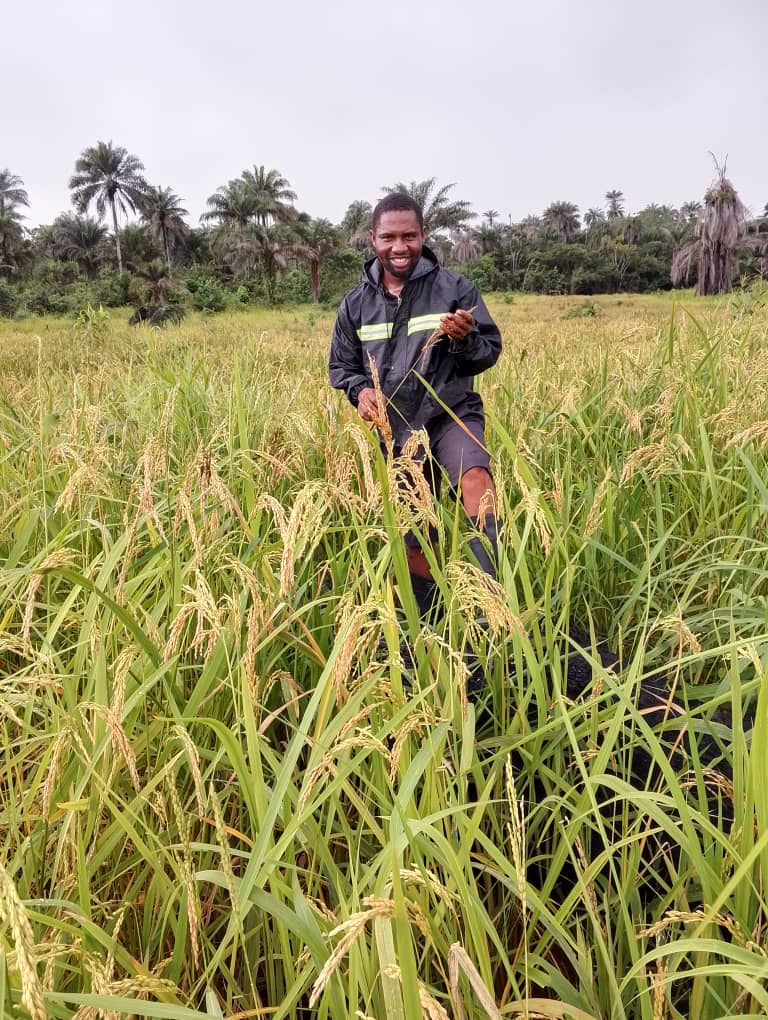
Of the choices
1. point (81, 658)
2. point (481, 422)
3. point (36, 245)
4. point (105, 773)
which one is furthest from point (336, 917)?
point (36, 245)

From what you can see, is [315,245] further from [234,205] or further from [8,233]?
[8,233]

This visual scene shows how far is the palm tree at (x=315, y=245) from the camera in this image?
3969cm

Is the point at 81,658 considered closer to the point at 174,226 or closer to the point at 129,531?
the point at 129,531

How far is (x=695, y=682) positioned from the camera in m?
1.47

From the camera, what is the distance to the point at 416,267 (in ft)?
9.95

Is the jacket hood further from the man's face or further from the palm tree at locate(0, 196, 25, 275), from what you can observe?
the palm tree at locate(0, 196, 25, 275)

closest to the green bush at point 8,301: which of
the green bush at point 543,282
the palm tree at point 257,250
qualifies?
the palm tree at point 257,250

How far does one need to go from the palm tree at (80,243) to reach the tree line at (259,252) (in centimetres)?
7

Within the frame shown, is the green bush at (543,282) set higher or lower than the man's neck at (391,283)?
higher

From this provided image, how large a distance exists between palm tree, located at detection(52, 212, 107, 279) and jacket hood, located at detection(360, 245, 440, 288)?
48.4 meters

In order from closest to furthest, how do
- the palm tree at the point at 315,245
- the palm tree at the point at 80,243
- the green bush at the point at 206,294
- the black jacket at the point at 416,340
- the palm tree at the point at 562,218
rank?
the black jacket at the point at 416,340 → the green bush at the point at 206,294 → the palm tree at the point at 315,245 → the palm tree at the point at 80,243 → the palm tree at the point at 562,218

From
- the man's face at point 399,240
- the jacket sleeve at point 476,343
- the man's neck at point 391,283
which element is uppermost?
the man's face at point 399,240

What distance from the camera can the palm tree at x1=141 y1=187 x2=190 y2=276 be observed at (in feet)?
155

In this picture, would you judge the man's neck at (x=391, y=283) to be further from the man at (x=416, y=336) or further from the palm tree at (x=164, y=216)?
the palm tree at (x=164, y=216)
